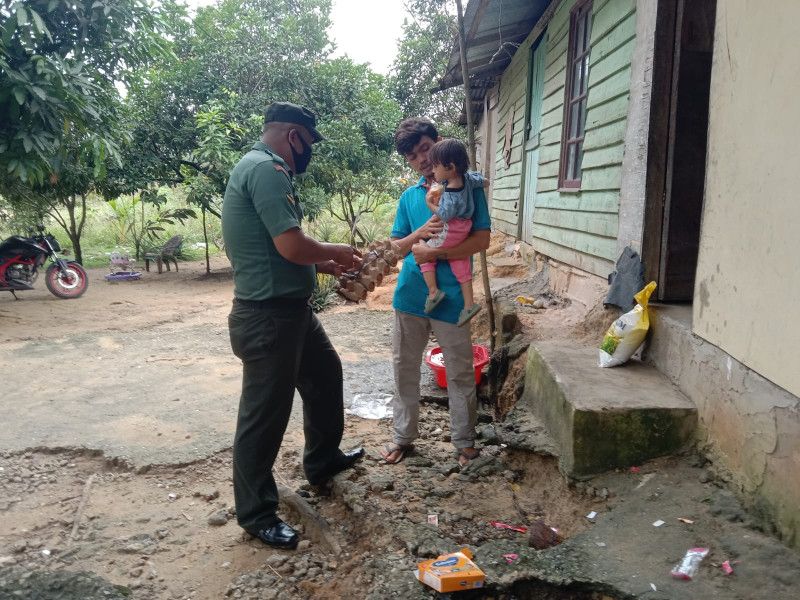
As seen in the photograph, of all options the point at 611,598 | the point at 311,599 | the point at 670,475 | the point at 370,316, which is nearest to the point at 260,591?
the point at 311,599

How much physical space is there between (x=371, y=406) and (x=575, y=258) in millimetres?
2381

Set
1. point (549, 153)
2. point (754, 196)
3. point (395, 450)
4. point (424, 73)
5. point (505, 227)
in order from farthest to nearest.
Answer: point (424, 73) < point (505, 227) < point (549, 153) < point (395, 450) < point (754, 196)

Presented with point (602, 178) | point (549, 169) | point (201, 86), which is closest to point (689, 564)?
point (602, 178)

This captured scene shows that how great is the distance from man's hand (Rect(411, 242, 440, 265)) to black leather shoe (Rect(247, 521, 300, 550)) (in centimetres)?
152

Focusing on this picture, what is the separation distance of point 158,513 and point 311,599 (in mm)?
1144

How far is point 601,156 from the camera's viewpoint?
4281mm

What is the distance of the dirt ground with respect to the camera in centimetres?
187

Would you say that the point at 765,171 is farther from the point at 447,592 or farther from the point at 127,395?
the point at 127,395

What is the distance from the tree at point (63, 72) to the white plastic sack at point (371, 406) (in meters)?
4.83

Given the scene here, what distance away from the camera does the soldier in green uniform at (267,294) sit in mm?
2297

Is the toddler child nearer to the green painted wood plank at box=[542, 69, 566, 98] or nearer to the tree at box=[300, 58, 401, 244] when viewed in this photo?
the green painted wood plank at box=[542, 69, 566, 98]

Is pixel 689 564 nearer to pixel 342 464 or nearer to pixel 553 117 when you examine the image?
pixel 342 464

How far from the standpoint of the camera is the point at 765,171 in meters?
2.03

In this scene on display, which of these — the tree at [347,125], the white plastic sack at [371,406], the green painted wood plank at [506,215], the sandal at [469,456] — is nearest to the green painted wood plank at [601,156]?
the sandal at [469,456]
